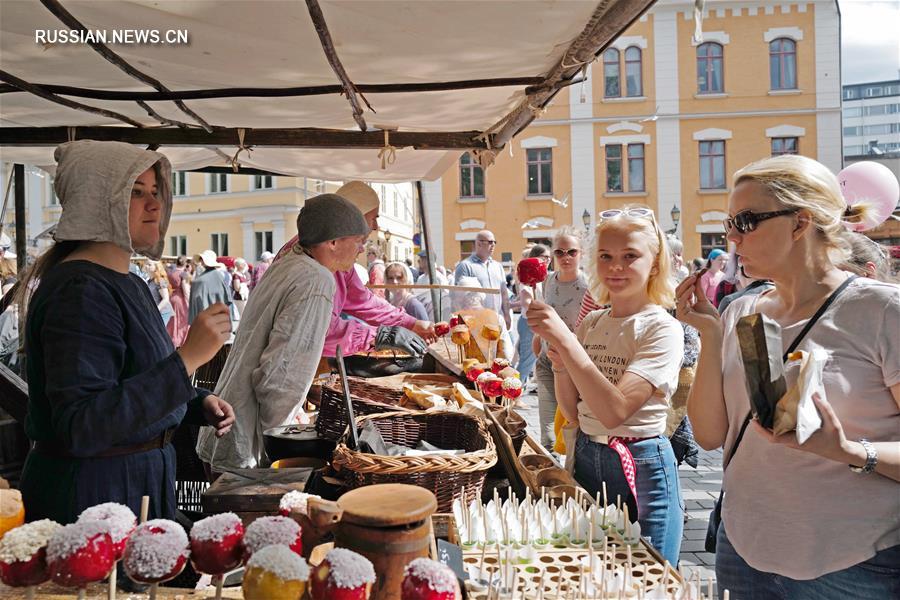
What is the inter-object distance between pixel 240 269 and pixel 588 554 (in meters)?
16.1

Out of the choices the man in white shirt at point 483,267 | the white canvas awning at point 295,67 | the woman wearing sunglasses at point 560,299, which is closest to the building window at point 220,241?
the man in white shirt at point 483,267

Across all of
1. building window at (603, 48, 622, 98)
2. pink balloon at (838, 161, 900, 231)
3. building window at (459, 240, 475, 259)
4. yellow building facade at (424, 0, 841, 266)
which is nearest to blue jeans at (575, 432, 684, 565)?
pink balloon at (838, 161, 900, 231)

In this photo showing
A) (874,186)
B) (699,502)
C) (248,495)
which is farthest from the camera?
(874,186)

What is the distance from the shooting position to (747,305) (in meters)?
2.10

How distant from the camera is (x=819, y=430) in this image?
1.53 m

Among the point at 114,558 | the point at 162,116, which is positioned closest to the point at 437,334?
the point at 162,116

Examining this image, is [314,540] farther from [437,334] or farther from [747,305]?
[437,334]

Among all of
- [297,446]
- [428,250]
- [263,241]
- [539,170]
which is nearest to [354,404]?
[297,446]

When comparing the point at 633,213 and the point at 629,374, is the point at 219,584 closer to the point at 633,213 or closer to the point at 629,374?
the point at 629,374

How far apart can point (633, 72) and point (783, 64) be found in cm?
583

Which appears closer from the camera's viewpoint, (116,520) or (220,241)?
(116,520)

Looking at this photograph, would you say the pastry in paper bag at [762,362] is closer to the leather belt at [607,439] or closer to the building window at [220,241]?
the leather belt at [607,439]

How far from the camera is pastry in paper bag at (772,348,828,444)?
1.37 m

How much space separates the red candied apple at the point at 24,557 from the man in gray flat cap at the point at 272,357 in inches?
63.8
